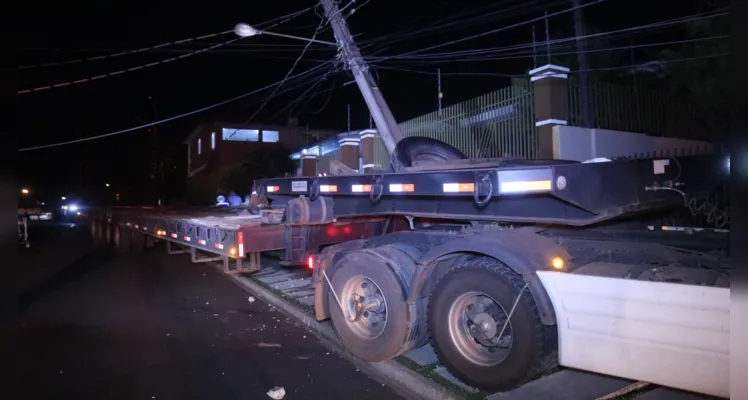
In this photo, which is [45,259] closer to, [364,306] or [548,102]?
[364,306]

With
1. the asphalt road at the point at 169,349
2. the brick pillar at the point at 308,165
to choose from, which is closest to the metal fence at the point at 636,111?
the asphalt road at the point at 169,349

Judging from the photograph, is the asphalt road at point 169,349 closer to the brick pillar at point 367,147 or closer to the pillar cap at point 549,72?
the pillar cap at point 549,72

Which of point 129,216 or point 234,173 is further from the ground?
point 234,173

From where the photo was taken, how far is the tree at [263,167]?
90.0ft

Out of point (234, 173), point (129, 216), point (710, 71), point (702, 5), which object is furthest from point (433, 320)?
point (234, 173)

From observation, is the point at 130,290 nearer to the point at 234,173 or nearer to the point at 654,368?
the point at 654,368

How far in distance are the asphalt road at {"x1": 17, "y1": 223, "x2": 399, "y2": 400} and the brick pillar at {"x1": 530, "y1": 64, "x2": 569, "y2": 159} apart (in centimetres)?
609

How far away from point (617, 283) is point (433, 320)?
1.62m

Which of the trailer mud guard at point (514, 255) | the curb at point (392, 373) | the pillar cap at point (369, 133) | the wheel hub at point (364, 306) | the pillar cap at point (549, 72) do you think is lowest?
the curb at point (392, 373)

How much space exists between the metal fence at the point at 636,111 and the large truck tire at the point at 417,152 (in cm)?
468

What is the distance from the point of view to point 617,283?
3.39 meters

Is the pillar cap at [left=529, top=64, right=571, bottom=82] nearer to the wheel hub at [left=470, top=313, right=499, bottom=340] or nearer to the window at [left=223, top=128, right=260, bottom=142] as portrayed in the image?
the wheel hub at [left=470, top=313, right=499, bottom=340]

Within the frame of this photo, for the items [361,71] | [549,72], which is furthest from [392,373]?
[361,71]

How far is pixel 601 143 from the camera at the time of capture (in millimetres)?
9977
